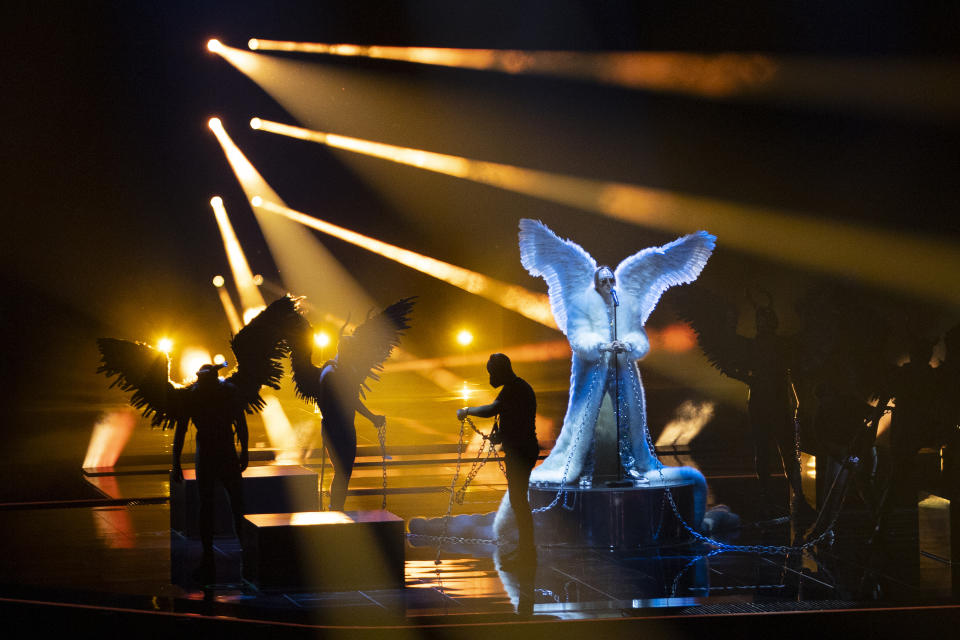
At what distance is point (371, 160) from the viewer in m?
22.6

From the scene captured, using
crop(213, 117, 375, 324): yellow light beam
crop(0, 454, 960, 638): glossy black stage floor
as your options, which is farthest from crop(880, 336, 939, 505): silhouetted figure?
crop(213, 117, 375, 324): yellow light beam

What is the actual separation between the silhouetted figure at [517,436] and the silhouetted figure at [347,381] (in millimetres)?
1762

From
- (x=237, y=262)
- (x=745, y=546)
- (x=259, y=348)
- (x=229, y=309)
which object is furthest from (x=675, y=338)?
(x=259, y=348)

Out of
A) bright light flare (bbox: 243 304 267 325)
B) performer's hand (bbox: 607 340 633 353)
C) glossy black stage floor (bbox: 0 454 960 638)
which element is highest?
bright light flare (bbox: 243 304 267 325)

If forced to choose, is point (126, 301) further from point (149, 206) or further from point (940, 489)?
point (940, 489)

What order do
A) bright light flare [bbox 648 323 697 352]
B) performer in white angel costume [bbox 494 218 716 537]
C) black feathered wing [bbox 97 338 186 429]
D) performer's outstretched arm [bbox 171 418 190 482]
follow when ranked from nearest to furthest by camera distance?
performer's outstretched arm [bbox 171 418 190 482] → black feathered wing [bbox 97 338 186 429] → performer in white angel costume [bbox 494 218 716 537] → bright light flare [bbox 648 323 697 352]

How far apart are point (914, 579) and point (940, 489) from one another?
1209mm

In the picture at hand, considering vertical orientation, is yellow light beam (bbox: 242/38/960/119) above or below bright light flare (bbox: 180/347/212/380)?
above

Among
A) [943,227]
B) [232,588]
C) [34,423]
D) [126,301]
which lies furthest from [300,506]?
→ [126,301]

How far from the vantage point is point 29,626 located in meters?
6.04

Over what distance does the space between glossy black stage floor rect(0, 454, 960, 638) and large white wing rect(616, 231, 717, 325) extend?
2074 mm

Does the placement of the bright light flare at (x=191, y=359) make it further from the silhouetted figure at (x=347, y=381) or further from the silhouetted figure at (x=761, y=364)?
the silhouetted figure at (x=761, y=364)

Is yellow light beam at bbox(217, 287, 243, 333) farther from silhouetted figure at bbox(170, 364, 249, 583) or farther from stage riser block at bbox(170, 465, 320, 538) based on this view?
silhouetted figure at bbox(170, 364, 249, 583)

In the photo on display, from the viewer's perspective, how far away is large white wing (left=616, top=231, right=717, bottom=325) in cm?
894
